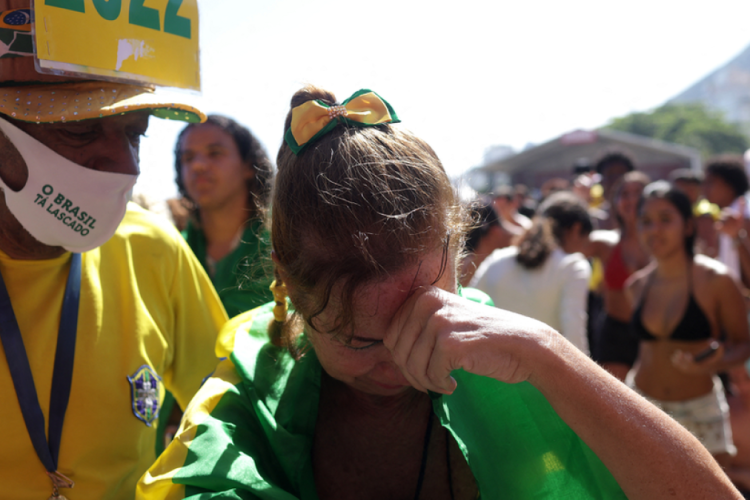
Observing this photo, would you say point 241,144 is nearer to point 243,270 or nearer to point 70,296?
point 243,270

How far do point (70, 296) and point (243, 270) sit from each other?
543 millimetres

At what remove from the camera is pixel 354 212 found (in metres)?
1.27

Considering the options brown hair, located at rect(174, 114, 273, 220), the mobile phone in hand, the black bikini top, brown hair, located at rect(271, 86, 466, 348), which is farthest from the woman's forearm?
the black bikini top

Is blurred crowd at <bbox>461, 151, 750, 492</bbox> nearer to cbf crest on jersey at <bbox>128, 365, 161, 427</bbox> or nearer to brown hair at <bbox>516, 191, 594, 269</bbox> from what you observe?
brown hair at <bbox>516, 191, 594, 269</bbox>

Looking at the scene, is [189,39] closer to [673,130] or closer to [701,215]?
[701,215]

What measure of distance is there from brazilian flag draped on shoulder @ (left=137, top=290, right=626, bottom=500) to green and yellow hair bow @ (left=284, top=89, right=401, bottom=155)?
607 mm

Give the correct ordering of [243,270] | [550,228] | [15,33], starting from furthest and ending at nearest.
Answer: [550,228] → [243,270] → [15,33]

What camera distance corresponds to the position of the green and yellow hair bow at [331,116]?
138cm

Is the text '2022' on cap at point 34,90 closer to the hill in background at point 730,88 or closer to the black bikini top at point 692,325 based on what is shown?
the black bikini top at point 692,325

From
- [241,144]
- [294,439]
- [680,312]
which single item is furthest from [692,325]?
[294,439]

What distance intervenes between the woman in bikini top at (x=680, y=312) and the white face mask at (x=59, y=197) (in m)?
3.60

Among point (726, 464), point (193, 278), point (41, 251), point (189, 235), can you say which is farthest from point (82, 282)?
point (726, 464)

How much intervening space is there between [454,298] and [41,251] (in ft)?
4.12

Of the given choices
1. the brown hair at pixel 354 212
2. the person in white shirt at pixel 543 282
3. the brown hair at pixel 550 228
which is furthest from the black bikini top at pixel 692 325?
the brown hair at pixel 354 212
